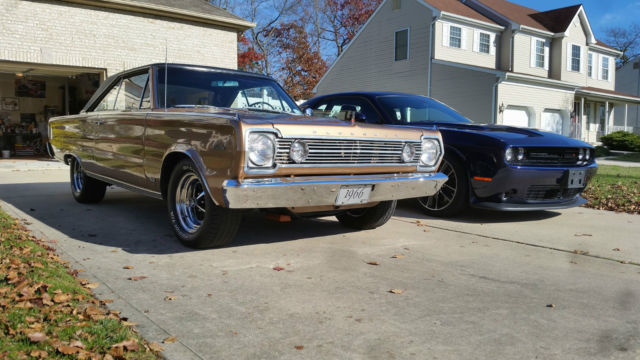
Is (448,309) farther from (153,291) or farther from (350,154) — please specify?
(153,291)

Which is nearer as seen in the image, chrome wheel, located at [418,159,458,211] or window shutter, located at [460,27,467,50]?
chrome wheel, located at [418,159,458,211]

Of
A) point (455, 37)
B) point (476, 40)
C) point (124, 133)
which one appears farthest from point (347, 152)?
point (476, 40)

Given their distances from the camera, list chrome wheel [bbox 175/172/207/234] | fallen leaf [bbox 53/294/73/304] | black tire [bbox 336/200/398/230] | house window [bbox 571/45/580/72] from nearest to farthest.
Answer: fallen leaf [bbox 53/294/73/304]
chrome wheel [bbox 175/172/207/234]
black tire [bbox 336/200/398/230]
house window [bbox 571/45/580/72]

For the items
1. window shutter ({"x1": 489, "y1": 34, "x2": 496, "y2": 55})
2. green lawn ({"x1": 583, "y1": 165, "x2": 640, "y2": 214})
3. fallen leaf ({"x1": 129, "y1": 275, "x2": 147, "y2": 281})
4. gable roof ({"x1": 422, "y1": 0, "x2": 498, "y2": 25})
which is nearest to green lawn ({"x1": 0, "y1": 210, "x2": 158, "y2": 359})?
fallen leaf ({"x1": 129, "y1": 275, "x2": 147, "y2": 281})

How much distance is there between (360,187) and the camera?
427cm

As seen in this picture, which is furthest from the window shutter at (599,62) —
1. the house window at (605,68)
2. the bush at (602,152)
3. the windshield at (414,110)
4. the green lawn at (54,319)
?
the green lawn at (54,319)

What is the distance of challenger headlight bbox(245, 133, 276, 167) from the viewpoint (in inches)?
144

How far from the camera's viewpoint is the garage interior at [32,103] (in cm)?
1816

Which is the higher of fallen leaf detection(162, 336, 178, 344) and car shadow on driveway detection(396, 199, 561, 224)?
car shadow on driveway detection(396, 199, 561, 224)

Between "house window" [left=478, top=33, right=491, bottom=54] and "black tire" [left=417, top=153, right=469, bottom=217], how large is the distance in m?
19.9

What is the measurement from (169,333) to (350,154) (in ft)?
6.78

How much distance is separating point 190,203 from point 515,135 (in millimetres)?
3644

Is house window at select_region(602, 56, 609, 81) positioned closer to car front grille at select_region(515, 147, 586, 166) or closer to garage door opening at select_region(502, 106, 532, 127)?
garage door opening at select_region(502, 106, 532, 127)

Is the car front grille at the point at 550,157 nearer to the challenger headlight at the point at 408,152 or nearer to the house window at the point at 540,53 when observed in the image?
the challenger headlight at the point at 408,152
